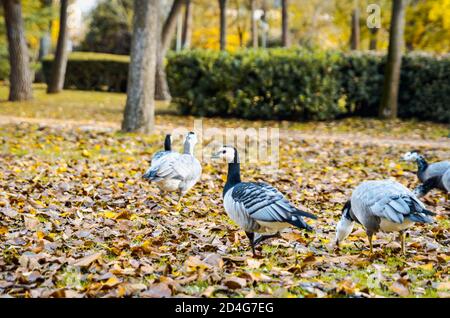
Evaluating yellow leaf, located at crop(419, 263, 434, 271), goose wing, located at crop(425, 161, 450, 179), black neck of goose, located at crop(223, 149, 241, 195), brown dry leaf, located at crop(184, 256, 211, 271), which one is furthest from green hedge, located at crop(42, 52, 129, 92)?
yellow leaf, located at crop(419, 263, 434, 271)

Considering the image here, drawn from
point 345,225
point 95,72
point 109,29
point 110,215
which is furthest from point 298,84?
point 109,29

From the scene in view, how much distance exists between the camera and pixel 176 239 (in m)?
6.66

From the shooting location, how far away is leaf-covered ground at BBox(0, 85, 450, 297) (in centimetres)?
495

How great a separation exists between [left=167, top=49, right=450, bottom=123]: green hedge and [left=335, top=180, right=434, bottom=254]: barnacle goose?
46.5 ft

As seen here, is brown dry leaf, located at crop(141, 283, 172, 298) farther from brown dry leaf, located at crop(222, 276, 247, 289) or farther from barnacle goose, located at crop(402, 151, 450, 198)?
barnacle goose, located at crop(402, 151, 450, 198)

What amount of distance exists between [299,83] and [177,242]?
46.9 ft

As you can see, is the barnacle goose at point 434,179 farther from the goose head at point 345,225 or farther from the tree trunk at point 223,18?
the tree trunk at point 223,18

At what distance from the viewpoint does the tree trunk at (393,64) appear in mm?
19797

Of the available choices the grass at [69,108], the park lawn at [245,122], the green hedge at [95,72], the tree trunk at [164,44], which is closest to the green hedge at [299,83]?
the park lawn at [245,122]

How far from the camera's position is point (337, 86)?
2041cm

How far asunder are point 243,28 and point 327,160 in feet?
136

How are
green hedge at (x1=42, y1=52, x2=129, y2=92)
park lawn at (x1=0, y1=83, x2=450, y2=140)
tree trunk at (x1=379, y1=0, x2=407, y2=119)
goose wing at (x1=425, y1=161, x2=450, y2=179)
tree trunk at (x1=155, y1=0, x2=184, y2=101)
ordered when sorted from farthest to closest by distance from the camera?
1. green hedge at (x1=42, y1=52, x2=129, y2=92)
2. tree trunk at (x1=155, y1=0, x2=184, y2=101)
3. tree trunk at (x1=379, y1=0, x2=407, y2=119)
4. park lawn at (x1=0, y1=83, x2=450, y2=140)
5. goose wing at (x1=425, y1=161, x2=450, y2=179)

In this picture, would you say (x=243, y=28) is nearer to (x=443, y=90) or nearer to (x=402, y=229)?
(x=443, y=90)

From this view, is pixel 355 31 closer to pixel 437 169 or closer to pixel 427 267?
pixel 437 169
